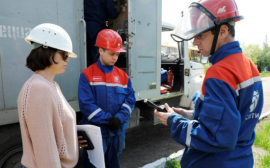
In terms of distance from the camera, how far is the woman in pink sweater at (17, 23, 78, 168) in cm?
118

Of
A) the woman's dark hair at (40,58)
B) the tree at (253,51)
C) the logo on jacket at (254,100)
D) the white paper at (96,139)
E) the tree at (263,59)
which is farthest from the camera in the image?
the tree at (253,51)

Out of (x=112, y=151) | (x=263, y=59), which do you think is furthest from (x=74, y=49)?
(x=263, y=59)

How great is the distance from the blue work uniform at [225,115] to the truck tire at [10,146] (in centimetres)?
186

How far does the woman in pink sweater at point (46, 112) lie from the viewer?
1.18m

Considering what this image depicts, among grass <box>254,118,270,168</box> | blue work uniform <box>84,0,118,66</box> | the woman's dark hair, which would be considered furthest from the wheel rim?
grass <box>254,118,270,168</box>

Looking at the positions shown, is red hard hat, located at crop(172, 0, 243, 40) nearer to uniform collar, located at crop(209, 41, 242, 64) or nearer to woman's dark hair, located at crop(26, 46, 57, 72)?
uniform collar, located at crop(209, 41, 242, 64)

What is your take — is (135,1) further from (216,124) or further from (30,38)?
(216,124)

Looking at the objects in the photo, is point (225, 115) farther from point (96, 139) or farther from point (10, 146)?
point (10, 146)

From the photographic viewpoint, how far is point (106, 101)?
237 cm

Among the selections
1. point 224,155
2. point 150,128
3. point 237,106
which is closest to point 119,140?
point 224,155

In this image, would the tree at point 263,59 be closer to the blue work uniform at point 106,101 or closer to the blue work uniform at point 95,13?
the blue work uniform at point 95,13

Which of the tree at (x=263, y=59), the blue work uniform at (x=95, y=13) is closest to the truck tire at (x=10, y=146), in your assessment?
the blue work uniform at (x=95, y=13)

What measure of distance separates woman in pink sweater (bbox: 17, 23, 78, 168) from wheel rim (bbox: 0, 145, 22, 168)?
1243 millimetres

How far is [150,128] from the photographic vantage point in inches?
213
